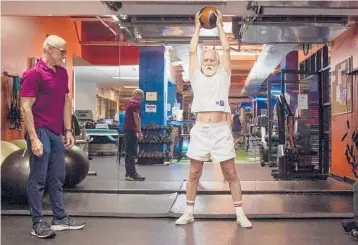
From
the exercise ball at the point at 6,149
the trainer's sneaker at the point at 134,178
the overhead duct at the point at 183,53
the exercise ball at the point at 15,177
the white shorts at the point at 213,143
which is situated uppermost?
the overhead duct at the point at 183,53

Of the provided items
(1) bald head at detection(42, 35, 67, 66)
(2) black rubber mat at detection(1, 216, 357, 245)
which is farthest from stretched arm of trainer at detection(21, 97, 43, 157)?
(2) black rubber mat at detection(1, 216, 357, 245)

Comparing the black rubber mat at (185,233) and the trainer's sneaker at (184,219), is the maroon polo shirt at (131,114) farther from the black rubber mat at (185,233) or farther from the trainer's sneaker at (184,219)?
the trainer's sneaker at (184,219)

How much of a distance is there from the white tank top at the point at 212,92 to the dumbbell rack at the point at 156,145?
4334 mm

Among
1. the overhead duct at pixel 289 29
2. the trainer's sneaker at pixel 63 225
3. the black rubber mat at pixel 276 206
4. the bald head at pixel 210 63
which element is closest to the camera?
the trainer's sneaker at pixel 63 225

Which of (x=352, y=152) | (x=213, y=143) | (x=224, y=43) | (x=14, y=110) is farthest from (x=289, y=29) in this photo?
(x=14, y=110)

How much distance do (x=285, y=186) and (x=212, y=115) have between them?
8.78 feet

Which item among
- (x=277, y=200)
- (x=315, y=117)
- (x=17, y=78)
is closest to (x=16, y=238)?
(x=277, y=200)

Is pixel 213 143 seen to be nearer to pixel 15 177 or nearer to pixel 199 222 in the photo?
pixel 199 222

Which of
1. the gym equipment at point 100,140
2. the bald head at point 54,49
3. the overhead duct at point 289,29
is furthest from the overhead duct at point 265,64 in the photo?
the bald head at point 54,49

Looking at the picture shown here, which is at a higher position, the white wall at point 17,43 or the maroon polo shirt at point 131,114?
the white wall at point 17,43

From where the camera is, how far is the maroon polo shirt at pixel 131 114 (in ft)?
20.7

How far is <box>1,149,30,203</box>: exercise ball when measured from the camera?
4270 mm

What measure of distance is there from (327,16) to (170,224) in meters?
3.18

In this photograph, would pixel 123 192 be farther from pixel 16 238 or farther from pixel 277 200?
pixel 16 238
